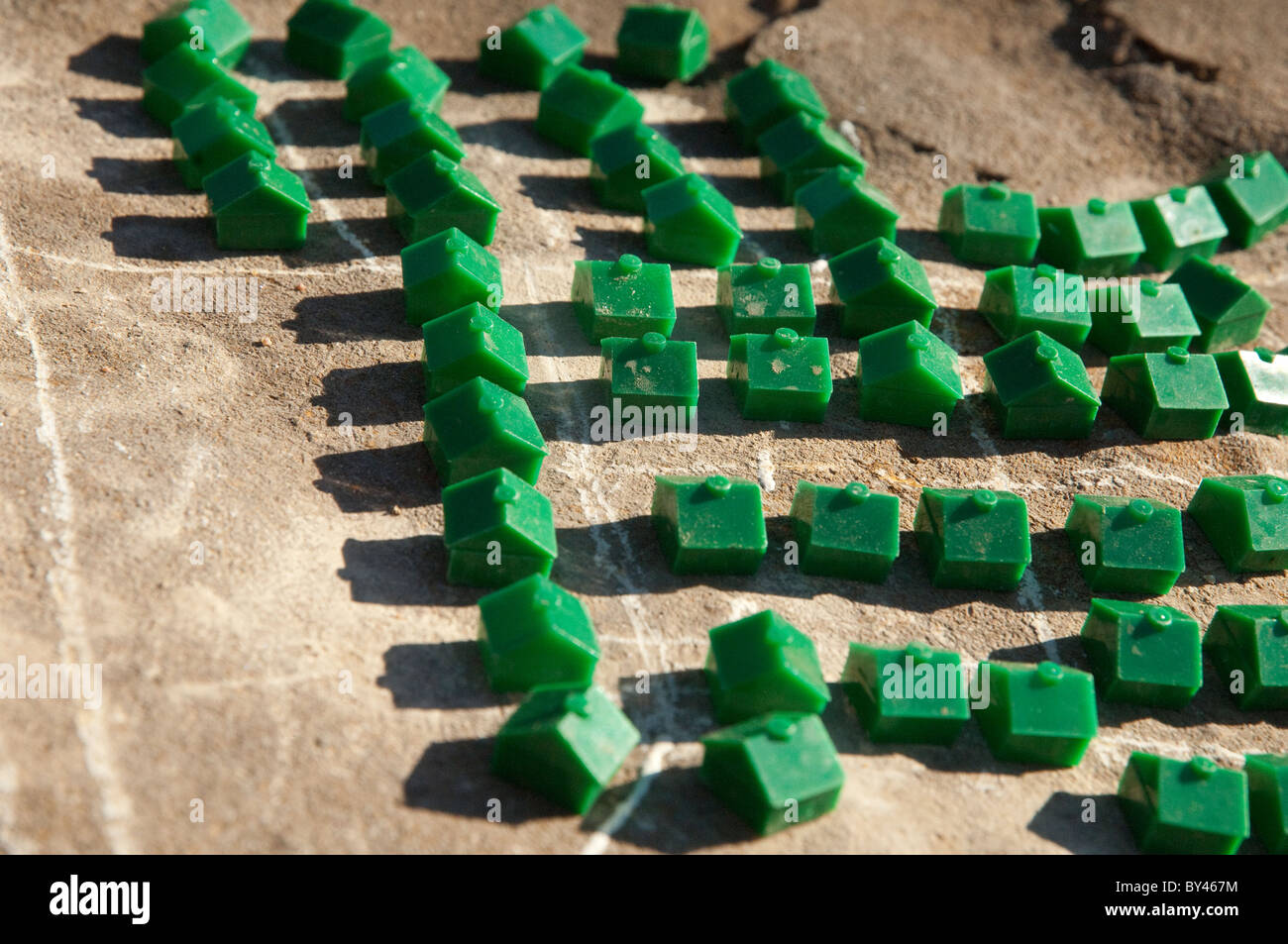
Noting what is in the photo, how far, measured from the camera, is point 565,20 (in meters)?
14.6

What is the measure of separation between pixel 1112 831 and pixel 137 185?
9662 millimetres

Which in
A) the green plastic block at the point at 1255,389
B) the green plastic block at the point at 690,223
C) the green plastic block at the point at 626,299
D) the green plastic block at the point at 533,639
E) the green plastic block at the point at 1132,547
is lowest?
the green plastic block at the point at 533,639

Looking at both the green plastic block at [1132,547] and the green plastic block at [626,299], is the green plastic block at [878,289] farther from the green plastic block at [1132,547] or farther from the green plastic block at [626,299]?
the green plastic block at [1132,547]

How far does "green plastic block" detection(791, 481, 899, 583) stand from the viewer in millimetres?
9672

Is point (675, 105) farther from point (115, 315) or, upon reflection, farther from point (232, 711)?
point (232, 711)

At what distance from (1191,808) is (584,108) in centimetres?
855

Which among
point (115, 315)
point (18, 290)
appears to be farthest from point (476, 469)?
point (18, 290)

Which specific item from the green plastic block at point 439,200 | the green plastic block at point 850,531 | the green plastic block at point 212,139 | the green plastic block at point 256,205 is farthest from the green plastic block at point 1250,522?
the green plastic block at point 212,139

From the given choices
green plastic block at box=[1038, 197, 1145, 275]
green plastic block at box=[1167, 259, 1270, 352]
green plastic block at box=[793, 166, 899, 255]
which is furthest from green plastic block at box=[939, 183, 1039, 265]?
green plastic block at box=[1167, 259, 1270, 352]

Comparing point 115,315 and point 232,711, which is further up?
point 115,315

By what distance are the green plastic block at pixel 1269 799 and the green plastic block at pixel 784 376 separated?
13.5 feet

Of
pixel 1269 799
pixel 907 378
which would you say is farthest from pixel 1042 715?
pixel 907 378

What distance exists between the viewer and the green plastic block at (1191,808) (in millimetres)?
8344

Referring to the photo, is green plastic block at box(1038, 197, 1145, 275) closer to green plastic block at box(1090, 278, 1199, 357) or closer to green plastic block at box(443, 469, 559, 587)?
green plastic block at box(1090, 278, 1199, 357)
